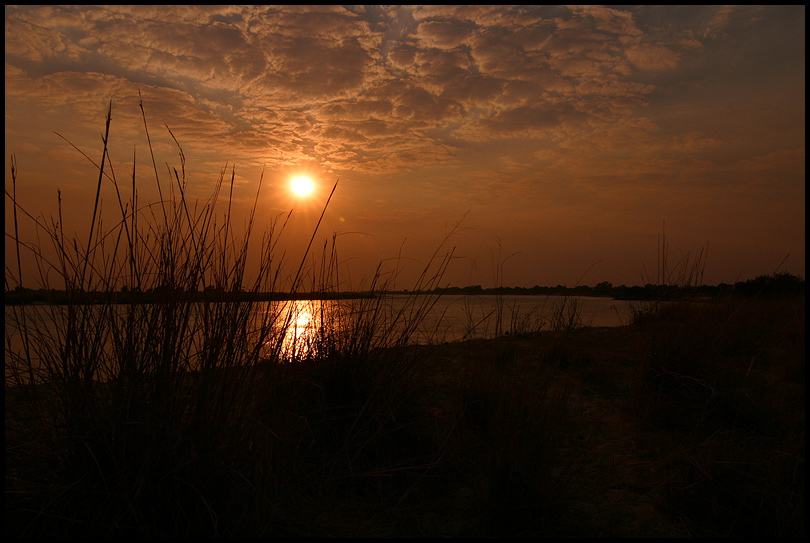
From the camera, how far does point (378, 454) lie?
6.67 feet

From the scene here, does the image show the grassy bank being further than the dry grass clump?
No

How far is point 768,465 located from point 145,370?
2.71 meters

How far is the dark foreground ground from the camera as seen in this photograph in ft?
4.38

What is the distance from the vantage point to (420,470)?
6.53 feet

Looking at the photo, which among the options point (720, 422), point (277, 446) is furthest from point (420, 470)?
point (720, 422)

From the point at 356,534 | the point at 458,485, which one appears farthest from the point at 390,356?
the point at 356,534

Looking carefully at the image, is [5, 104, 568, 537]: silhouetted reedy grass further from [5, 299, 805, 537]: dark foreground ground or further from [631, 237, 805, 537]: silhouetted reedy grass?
[631, 237, 805, 537]: silhouetted reedy grass

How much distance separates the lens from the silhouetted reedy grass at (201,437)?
4.37 feet

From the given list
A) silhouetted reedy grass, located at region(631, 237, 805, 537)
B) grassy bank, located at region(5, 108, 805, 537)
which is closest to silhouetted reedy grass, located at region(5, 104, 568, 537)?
grassy bank, located at region(5, 108, 805, 537)

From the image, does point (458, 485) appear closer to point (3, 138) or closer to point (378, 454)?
point (378, 454)

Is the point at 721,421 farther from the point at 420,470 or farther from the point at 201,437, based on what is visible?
the point at 201,437

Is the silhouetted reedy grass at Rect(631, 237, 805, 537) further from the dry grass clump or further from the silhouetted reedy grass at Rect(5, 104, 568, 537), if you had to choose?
the silhouetted reedy grass at Rect(5, 104, 568, 537)

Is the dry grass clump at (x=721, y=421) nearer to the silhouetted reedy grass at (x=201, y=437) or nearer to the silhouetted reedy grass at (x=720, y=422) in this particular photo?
the silhouetted reedy grass at (x=720, y=422)

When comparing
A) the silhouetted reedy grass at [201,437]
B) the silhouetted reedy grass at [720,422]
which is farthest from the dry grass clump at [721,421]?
the silhouetted reedy grass at [201,437]
